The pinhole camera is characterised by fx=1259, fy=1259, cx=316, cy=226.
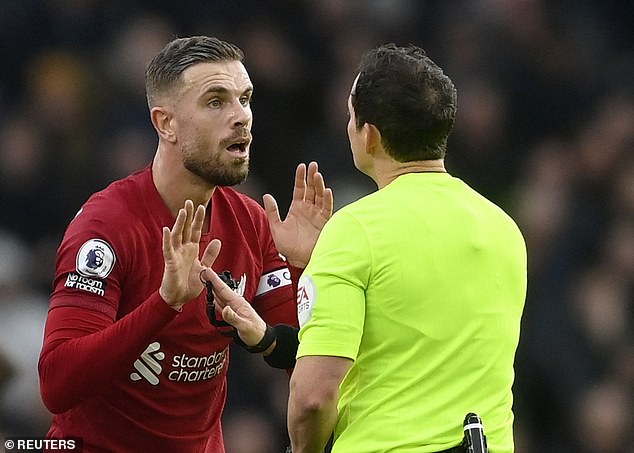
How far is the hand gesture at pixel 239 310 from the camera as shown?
3.53 m

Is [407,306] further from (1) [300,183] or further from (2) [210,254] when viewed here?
(1) [300,183]

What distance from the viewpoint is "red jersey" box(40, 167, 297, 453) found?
3.48 metres

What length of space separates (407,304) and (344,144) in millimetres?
3972

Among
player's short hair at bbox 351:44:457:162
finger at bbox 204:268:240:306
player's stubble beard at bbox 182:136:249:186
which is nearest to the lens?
player's short hair at bbox 351:44:457:162

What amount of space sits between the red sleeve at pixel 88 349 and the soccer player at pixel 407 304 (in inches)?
22.1

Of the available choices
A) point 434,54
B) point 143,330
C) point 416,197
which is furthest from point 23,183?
point 416,197

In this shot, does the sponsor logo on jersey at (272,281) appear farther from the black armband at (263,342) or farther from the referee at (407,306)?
the referee at (407,306)

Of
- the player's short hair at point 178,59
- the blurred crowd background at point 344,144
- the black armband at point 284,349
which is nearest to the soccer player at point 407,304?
the black armband at point 284,349

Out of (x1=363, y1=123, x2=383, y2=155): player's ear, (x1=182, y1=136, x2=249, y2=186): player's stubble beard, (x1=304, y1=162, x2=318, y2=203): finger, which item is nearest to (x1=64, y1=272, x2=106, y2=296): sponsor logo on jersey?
(x1=182, y1=136, x2=249, y2=186): player's stubble beard

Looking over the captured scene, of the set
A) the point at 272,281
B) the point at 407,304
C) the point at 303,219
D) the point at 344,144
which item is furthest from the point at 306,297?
the point at 344,144

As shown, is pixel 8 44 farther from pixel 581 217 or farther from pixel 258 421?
pixel 581 217

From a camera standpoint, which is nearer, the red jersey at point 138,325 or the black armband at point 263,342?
the red jersey at point 138,325

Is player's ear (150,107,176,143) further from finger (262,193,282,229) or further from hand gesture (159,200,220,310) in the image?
hand gesture (159,200,220,310)

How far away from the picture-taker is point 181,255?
344cm
